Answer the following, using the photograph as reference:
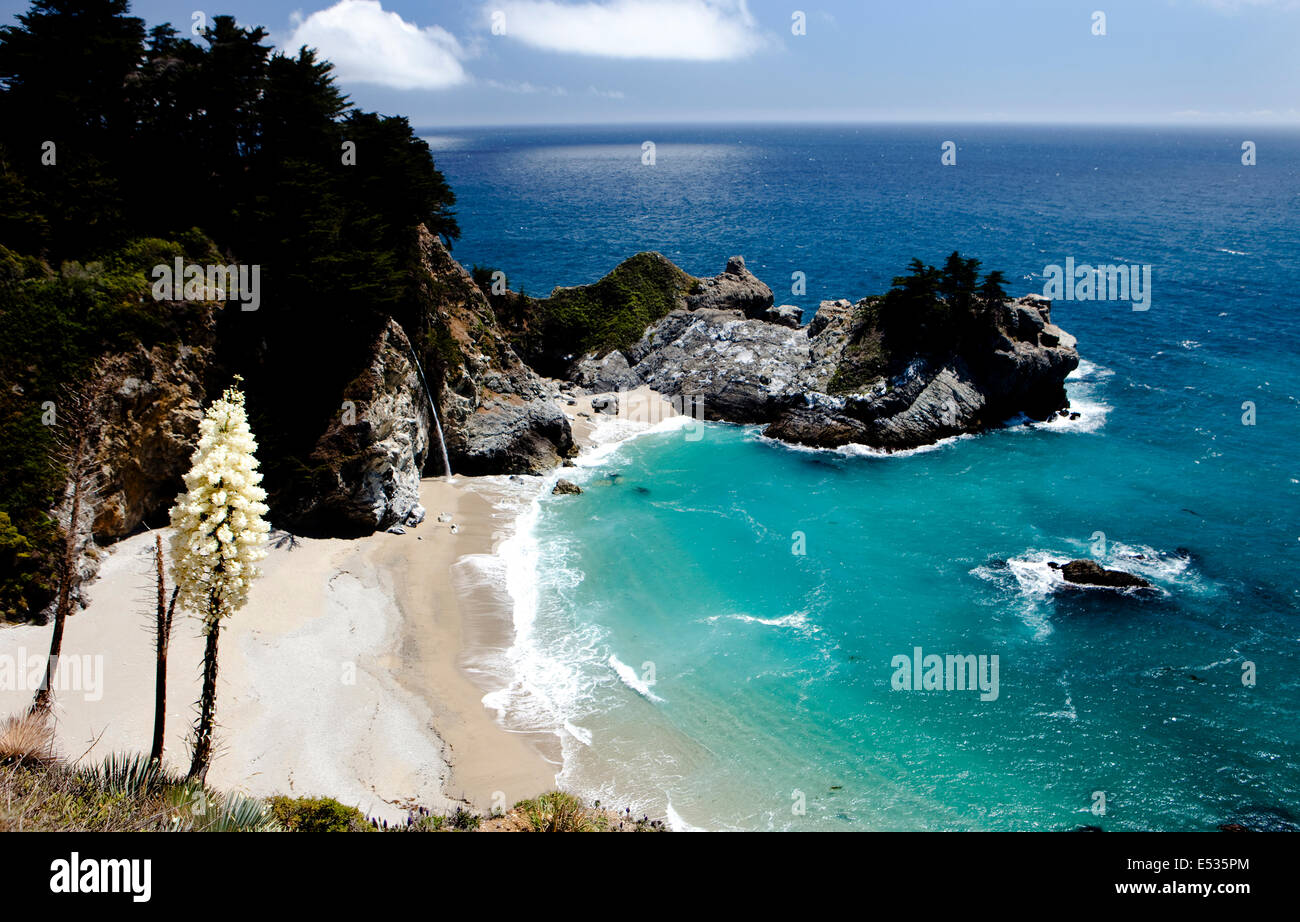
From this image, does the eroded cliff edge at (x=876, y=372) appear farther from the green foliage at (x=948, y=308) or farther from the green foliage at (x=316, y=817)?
the green foliage at (x=316, y=817)

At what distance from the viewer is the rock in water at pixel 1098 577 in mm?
33344

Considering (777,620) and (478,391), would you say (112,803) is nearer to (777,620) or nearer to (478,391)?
(777,620)

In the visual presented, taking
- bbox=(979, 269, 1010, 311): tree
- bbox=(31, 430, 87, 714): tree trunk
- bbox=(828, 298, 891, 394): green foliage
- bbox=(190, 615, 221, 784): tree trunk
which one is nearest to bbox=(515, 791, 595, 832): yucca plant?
bbox=(190, 615, 221, 784): tree trunk

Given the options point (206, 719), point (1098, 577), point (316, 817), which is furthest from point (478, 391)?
point (1098, 577)

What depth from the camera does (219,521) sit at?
47.3ft

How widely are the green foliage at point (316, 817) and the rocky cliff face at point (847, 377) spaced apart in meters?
37.1

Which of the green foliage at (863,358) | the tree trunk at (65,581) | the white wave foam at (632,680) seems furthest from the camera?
the green foliage at (863,358)

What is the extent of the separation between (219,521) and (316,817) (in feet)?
25.0

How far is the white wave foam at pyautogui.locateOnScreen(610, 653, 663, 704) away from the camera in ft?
88.1

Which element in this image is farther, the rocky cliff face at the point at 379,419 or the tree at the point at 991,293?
the tree at the point at 991,293

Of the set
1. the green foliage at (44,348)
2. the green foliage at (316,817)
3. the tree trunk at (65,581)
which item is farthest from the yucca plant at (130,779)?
the green foliage at (44,348)

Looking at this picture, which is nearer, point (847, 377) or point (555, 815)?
point (555, 815)

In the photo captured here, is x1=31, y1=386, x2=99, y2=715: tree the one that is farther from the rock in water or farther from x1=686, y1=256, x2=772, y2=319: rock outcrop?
x1=686, y1=256, x2=772, y2=319: rock outcrop
